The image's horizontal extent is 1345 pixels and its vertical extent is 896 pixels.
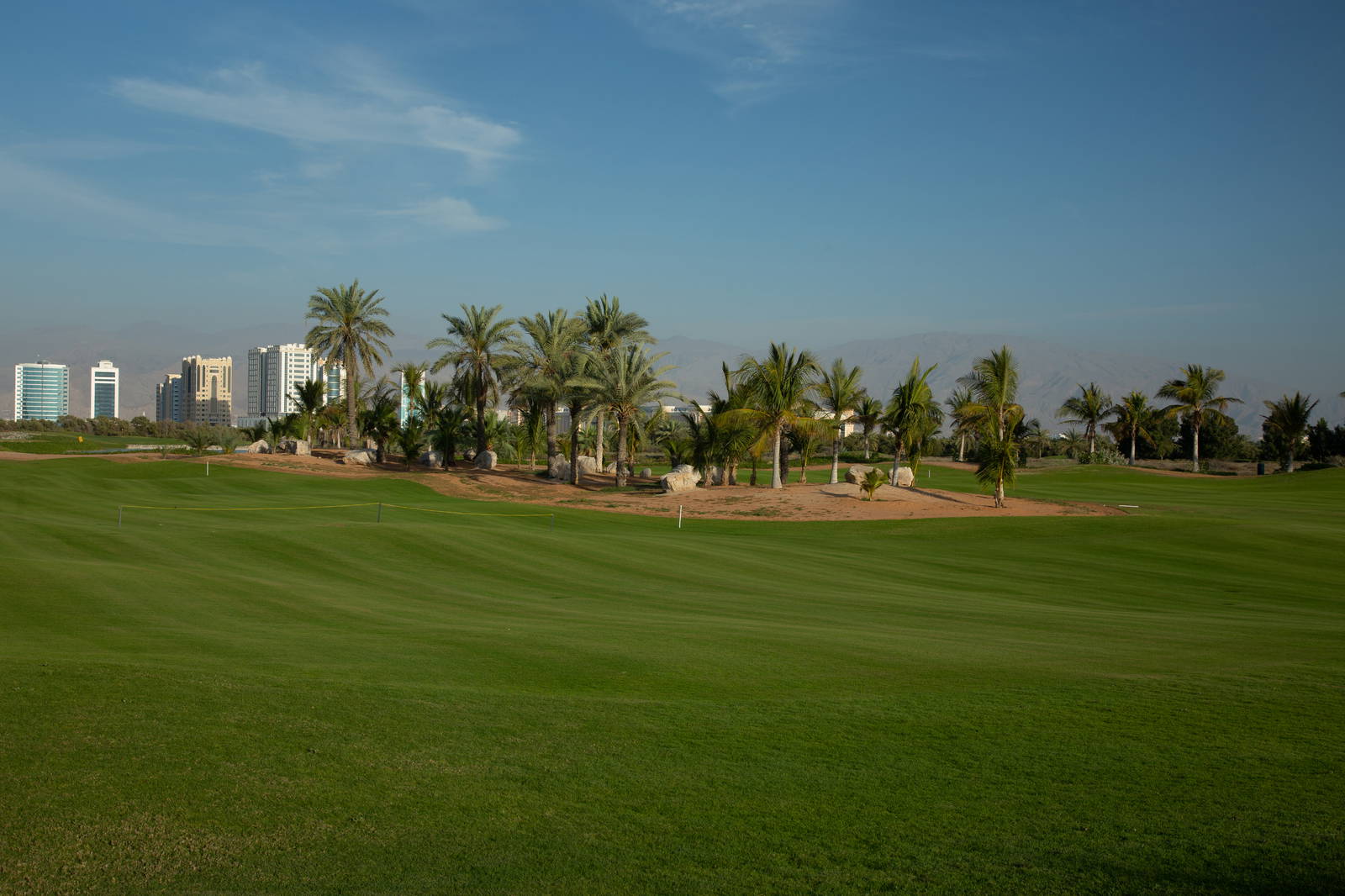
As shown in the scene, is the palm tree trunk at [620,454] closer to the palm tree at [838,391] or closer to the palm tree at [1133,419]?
the palm tree at [838,391]

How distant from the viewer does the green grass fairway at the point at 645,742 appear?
5398 millimetres

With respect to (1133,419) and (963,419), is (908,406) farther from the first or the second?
(1133,419)

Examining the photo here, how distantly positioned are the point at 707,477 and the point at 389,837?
151ft

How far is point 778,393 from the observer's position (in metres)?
45.3

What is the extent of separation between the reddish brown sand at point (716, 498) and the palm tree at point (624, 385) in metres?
4.37

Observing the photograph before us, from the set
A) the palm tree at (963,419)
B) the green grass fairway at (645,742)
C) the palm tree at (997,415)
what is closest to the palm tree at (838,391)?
the palm tree at (963,419)

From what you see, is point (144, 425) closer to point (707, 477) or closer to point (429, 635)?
point (707, 477)

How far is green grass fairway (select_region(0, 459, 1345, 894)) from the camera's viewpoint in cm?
540

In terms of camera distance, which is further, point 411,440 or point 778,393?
point 411,440

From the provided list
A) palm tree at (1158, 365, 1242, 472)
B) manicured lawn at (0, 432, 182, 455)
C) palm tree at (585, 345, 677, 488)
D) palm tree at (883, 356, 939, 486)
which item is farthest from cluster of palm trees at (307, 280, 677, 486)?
palm tree at (1158, 365, 1242, 472)

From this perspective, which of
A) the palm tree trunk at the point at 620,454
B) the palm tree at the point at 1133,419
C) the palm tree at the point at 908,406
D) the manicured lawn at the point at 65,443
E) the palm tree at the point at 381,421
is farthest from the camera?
the palm tree at the point at 1133,419

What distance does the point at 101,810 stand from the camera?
583cm

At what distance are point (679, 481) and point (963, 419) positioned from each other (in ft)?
50.6

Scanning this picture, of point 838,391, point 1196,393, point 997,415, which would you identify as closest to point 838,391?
point 838,391
